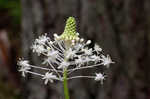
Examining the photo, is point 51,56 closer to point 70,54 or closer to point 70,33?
point 70,54

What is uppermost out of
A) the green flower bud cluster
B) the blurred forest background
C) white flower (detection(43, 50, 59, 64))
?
the blurred forest background

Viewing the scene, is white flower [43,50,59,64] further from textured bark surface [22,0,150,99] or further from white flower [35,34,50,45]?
textured bark surface [22,0,150,99]

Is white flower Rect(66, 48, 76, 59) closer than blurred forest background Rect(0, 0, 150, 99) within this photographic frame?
Yes

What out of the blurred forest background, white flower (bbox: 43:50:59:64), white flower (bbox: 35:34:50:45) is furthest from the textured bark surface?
white flower (bbox: 43:50:59:64)

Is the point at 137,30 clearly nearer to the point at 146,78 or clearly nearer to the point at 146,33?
the point at 146,33

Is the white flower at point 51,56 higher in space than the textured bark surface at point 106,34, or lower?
lower

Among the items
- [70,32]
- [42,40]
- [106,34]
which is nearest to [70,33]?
[70,32]

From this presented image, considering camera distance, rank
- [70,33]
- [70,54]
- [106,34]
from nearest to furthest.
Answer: [70,54] → [70,33] → [106,34]

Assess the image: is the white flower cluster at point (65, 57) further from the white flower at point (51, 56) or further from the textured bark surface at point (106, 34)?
the textured bark surface at point (106, 34)

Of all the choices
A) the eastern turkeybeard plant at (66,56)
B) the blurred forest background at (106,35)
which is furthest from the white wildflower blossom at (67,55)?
the blurred forest background at (106,35)
